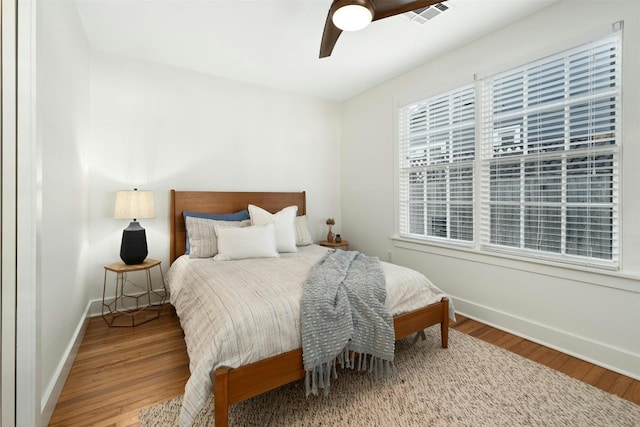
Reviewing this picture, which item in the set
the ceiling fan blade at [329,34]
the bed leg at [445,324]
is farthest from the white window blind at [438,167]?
the ceiling fan blade at [329,34]

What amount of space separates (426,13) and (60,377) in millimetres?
3561

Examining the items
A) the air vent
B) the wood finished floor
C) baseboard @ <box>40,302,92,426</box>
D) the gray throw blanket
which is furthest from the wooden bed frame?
the air vent

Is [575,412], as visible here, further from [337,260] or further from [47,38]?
[47,38]

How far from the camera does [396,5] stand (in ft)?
5.73

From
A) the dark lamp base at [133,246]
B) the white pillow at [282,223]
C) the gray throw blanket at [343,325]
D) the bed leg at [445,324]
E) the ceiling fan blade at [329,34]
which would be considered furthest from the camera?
the white pillow at [282,223]

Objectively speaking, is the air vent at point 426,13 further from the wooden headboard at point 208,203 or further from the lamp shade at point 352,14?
the wooden headboard at point 208,203

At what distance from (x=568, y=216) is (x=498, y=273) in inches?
28.5

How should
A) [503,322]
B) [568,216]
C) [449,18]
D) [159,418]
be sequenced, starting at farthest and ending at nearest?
[503,322] → [449,18] → [568,216] → [159,418]

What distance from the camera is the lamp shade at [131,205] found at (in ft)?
8.91

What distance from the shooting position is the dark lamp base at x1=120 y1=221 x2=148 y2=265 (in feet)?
8.82

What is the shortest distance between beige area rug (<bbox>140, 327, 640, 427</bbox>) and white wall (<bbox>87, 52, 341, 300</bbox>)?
2193mm

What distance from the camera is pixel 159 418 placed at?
155cm

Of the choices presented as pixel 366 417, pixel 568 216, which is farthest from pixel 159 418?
pixel 568 216

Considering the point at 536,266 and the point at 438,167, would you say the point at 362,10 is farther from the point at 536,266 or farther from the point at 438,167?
the point at 536,266
